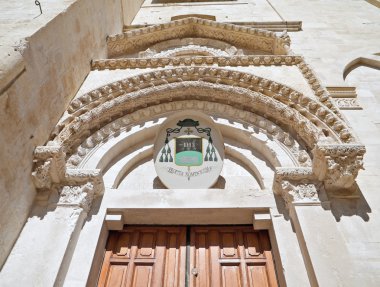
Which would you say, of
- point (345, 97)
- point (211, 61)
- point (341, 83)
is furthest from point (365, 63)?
point (211, 61)

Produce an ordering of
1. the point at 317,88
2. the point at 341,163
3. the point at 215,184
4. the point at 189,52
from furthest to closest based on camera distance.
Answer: the point at 189,52, the point at 317,88, the point at 215,184, the point at 341,163

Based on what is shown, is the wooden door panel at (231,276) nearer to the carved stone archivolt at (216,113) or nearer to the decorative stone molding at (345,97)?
the carved stone archivolt at (216,113)

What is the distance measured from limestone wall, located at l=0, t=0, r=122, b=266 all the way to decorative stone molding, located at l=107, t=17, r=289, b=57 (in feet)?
3.99

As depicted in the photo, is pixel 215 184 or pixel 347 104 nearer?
pixel 215 184

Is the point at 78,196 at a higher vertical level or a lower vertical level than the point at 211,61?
lower

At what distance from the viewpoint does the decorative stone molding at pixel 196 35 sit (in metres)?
6.30

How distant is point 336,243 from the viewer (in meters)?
2.86

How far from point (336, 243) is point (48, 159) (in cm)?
305

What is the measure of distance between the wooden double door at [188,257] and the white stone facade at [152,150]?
0.49 ft

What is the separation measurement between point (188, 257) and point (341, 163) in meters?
1.94

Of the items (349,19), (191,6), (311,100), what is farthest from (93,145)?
(191,6)

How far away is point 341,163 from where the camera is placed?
3.17 m

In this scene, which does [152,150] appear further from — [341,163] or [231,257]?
[341,163]

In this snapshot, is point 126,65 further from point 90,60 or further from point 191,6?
point 191,6
